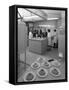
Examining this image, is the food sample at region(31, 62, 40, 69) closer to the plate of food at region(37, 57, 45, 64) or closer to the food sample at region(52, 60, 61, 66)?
the plate of food at region(37, 57, 45, 64)

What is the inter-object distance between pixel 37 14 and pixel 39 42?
720 millimetres

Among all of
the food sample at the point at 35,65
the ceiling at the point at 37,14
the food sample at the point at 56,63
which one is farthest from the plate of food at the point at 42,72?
the ceiling at the point at 37,14

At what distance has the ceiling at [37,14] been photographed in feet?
13.0

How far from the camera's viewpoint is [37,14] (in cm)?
404

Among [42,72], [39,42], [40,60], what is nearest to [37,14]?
[39,42]

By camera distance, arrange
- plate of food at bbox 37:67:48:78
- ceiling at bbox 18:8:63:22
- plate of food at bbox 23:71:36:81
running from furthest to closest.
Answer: plate of food at bbox 37:67:48:78
plate of food at bbox 23:71:36:81
ceiling at bbox 18:8:63:22

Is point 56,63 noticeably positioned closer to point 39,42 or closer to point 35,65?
point 35,65

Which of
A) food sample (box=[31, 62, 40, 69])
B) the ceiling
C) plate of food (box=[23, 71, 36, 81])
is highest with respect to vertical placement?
the ceiling

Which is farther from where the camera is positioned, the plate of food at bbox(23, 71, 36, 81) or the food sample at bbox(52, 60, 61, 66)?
the food sample at bbox(52, 60, 61, 66)

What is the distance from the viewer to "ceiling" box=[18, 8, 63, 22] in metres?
3.97

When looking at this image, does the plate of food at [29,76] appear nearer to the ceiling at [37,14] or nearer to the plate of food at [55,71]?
the plate of food at [55,71]

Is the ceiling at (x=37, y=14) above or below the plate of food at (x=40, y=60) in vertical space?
above

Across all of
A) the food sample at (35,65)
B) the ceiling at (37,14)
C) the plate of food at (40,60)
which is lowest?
the food sample at (35,65)

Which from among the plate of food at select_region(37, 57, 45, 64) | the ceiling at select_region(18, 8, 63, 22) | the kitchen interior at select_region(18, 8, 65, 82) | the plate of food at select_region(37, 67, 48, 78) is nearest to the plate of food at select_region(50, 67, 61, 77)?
the kitchen interior at select_region(18, 8, 65, 82)
